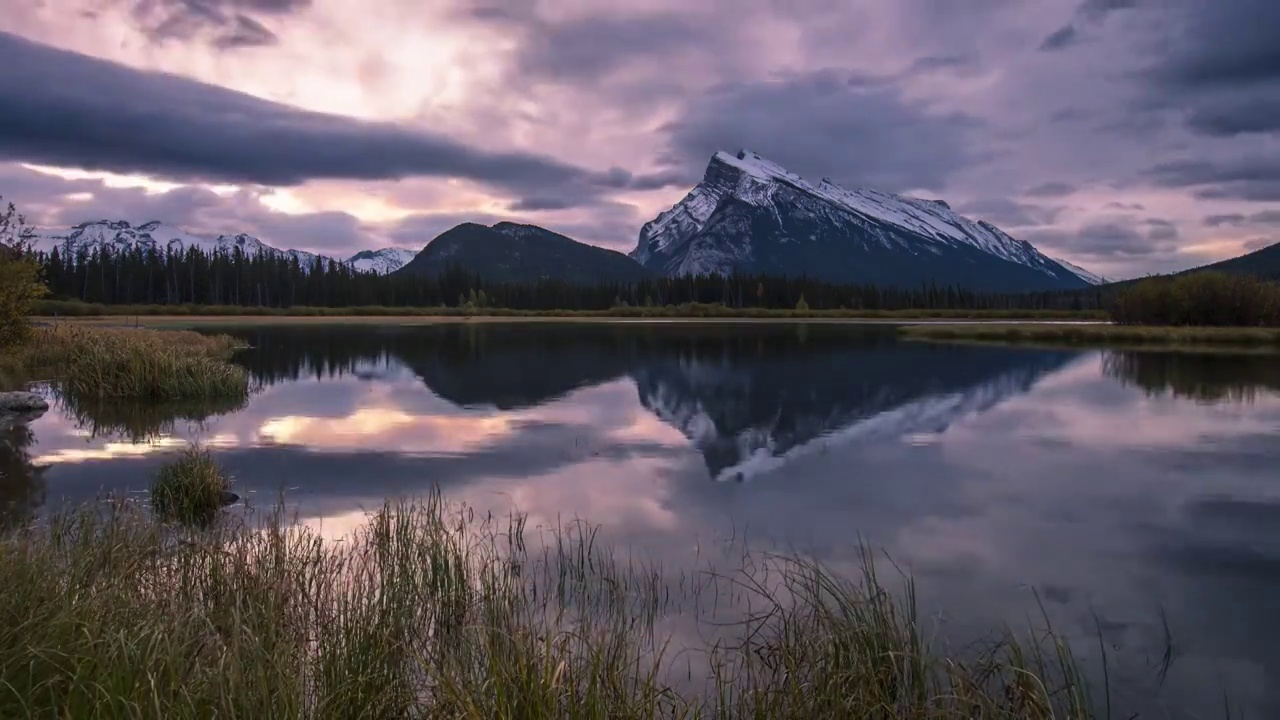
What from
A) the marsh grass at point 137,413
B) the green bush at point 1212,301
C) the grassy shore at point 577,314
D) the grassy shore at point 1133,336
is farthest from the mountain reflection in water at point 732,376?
the grassy shore at point 577,314

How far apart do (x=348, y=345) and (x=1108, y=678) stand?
7157 centimetres

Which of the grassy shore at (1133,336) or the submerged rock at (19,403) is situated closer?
the submerged rock at (19,403)

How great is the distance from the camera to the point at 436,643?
9.43m

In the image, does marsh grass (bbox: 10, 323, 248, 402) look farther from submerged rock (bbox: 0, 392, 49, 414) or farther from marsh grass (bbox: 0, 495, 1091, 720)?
marsh grass (bbox: 0, 495, 1091, 720)

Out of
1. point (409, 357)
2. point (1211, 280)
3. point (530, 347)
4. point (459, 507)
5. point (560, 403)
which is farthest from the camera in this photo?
point (1211, 280)

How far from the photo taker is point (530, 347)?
73.1m

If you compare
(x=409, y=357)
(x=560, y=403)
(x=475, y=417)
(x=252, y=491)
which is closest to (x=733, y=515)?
(x=252, y=491)

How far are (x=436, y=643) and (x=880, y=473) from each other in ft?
50.0

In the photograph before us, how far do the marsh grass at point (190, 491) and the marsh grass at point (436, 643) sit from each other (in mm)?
1987

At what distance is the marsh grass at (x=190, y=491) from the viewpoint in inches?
581

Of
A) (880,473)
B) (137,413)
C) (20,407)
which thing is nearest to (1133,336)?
(880,473)

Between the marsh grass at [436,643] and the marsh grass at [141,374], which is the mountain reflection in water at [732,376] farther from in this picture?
the marsh grass at [436,643]

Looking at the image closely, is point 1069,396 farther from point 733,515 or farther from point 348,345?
point 348,345

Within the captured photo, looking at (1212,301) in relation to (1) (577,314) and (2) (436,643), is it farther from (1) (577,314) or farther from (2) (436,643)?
(1) (577,314)
